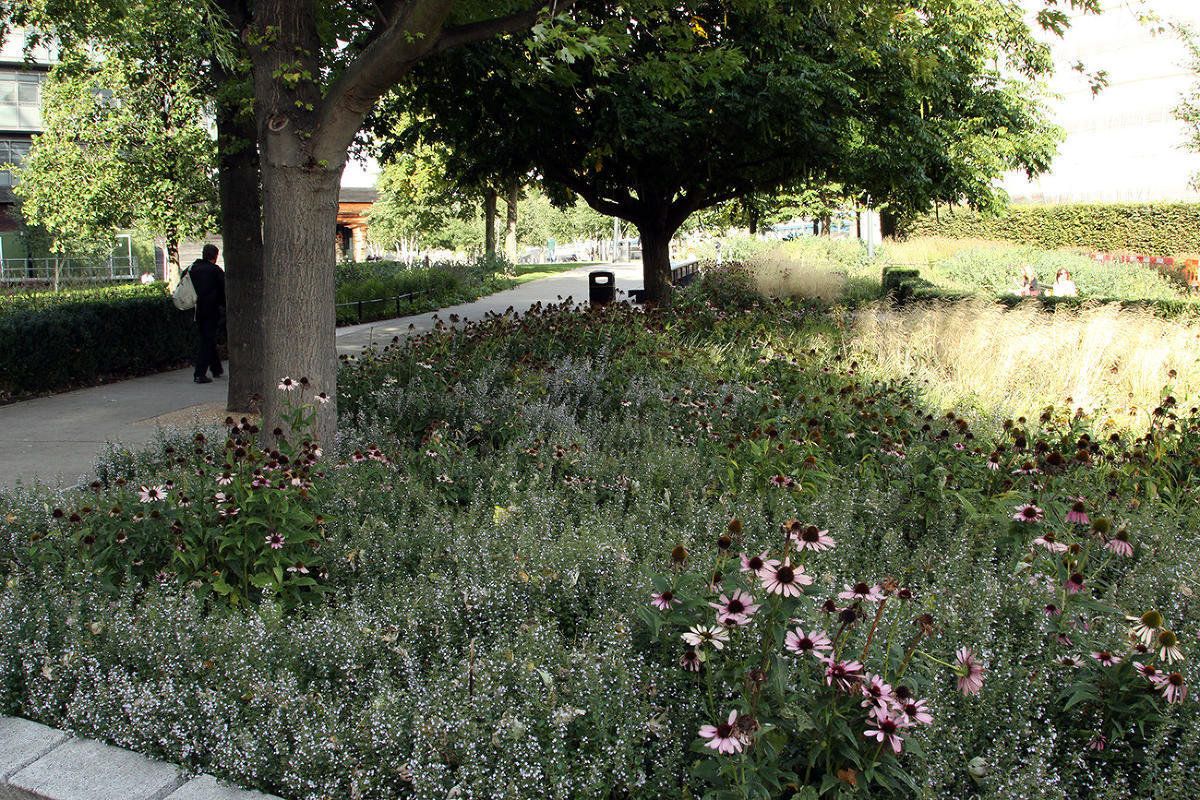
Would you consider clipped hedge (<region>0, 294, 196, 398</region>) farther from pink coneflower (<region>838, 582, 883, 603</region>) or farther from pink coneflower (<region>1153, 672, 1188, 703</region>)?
pink coneflower (<region>1153, 672, 1188, 703</region>)

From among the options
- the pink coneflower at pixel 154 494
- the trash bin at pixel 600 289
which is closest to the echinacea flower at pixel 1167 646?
the pink coneflower at pixel 154 494

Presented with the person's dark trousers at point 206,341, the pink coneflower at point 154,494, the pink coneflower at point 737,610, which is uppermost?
the person's dark trousers at point 206,341

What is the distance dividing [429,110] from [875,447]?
935 centimetres

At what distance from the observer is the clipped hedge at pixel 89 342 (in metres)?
9.81

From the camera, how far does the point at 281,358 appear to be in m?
5.71

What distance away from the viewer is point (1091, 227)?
35.8 m

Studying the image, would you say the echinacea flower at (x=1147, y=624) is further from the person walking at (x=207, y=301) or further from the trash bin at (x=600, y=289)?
the trash bin at (x=600, y=289)

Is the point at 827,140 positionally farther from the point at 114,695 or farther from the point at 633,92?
the point at 114,695

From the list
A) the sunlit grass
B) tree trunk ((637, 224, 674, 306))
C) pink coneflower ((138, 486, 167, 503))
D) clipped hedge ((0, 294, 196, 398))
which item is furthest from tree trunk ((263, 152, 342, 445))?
tree trunk ((637, 224, 674, 306))

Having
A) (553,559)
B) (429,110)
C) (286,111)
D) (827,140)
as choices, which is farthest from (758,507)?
(429,110)

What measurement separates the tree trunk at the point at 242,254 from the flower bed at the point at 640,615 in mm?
3042

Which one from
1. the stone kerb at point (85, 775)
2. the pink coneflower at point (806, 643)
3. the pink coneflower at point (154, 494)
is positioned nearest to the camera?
the pink coneflower at point (806, 643)

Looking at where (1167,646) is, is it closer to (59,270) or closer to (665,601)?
(665,601)

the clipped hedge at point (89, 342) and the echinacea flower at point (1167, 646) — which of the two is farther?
the clipped hedge at point (89, 342)
